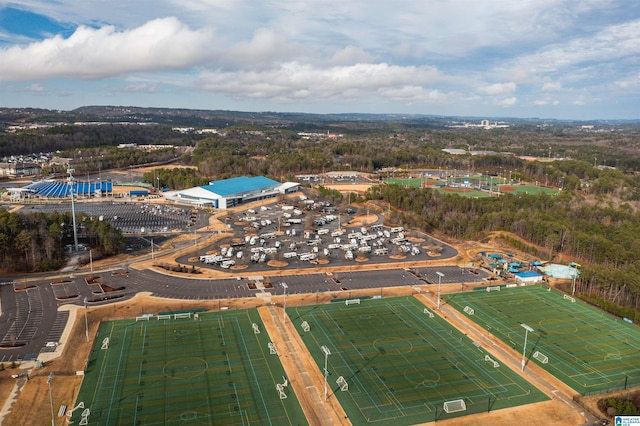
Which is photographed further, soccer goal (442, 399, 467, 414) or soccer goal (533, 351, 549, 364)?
soccer goal (533, 351, 549, 364)

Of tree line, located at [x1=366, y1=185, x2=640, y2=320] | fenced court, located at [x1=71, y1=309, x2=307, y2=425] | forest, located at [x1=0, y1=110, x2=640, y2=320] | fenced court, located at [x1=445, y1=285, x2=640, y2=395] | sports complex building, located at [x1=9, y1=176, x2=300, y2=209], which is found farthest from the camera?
sports complex building, located at [x1=9, y1=176, x2=300, y2=209]

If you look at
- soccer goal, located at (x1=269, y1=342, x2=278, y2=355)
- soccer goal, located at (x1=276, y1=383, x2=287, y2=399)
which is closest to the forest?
soccer goal, located at (x1=269, y1=342, x2=278, y2=355)

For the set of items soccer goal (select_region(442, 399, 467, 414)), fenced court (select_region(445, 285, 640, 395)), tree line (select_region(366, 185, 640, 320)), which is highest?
tree line (select_region(366, 185, 640, 320))

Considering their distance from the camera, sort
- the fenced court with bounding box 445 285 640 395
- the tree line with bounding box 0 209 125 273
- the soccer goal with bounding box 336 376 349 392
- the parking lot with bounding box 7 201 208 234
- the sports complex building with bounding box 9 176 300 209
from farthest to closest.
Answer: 1. the sports complex building with bounding box 9 176 300 209
2. the parking lot with bounding box 7 201 208 234
3. the tree line with bounding box 0 209 125 273
4. the fenced court with bounding box 445 285 640 395
5. the soccer goal with bounding box 336 376 349 392

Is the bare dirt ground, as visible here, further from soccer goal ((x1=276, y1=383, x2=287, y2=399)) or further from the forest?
the forest

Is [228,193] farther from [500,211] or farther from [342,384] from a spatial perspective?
[342,384]

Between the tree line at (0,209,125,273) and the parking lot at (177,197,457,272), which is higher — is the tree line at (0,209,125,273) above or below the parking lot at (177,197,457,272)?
above

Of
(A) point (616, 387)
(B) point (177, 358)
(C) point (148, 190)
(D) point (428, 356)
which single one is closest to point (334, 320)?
(D) point (428, 356)
